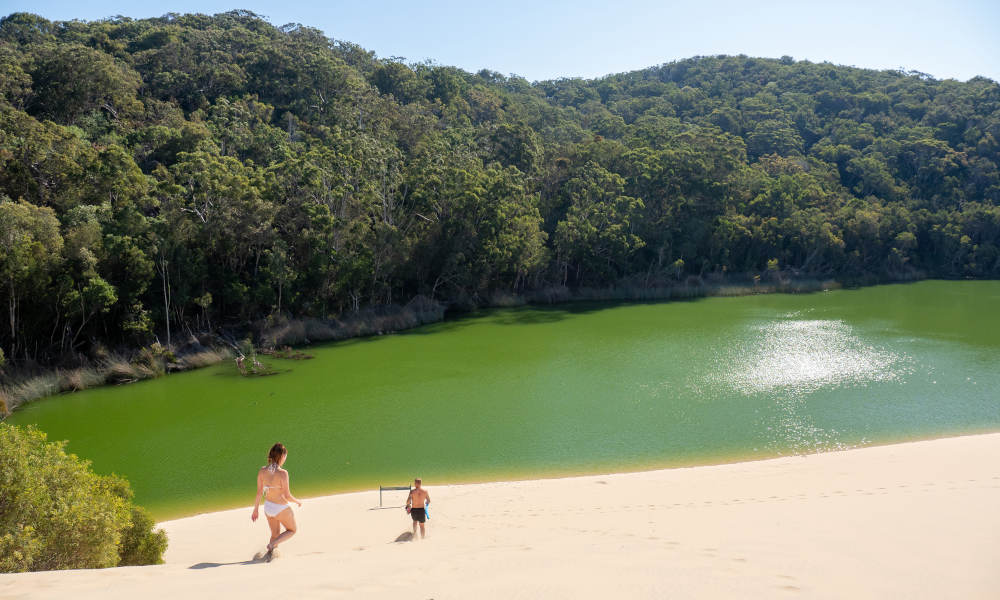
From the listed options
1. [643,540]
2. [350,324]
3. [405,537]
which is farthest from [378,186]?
[643,540]

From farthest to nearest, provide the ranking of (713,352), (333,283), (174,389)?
(333,283) < (713,352) < (174,389)

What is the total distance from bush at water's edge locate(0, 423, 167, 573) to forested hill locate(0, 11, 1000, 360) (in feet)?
47.0

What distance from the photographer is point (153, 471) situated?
12906 millimetres

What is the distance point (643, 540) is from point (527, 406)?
9.70 m

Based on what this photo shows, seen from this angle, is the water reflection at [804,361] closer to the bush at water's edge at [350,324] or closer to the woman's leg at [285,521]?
the bush at water's edge at [350,324]

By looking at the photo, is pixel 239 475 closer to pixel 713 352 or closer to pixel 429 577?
pixel 429 577

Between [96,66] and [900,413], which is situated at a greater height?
[96,66]

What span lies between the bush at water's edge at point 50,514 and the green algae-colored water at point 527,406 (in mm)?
4608

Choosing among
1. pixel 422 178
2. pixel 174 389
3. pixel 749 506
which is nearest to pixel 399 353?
pixel 174 389

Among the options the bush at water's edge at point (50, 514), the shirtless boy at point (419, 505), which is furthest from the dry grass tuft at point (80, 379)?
the shirtless boy at point (419, 505)

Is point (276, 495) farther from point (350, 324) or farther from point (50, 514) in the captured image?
point (350, 324)

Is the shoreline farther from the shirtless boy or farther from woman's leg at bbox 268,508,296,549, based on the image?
woman's leg at bbox 268,508,296,549

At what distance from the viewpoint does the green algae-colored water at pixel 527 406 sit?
42.5 feet

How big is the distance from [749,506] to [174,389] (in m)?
18.2
